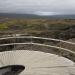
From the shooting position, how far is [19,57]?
10492 mm

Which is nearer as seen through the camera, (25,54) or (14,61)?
(14,61)

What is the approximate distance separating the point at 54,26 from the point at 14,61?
83.3ft

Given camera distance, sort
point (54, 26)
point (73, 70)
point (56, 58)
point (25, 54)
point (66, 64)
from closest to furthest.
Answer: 1. point (73, 70)
2. point (66, 64)
3. point (56, 58)
4. point (25, 54)
5. point (54, 26)

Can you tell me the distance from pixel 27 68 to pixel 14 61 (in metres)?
1.13

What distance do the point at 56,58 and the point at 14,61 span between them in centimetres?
160

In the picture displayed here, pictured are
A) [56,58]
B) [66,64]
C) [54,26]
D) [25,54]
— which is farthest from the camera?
[54,26]

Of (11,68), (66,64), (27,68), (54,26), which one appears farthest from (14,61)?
(54,26)

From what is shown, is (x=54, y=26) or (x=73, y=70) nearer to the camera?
(x=73, y=70)

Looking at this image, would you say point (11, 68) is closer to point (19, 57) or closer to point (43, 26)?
point (19, 57)

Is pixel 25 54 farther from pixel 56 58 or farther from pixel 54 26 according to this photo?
pixel 54 26

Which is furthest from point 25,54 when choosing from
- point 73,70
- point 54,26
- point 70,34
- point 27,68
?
point 54,26

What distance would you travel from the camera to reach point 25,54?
11039 mm

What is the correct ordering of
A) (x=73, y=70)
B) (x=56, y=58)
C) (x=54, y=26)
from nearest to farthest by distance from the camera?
1. (x=73, y=70)
2. (x=56, y=58)
3. (x=54, y=26)

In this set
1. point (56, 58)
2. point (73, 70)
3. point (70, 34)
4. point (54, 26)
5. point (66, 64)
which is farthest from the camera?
point (54, 26)
